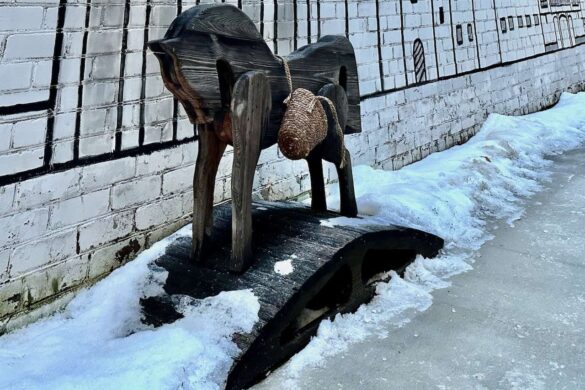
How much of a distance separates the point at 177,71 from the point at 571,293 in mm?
2093

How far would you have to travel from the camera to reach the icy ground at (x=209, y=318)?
1.73m

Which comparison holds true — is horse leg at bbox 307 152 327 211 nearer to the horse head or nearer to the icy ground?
the icy ground

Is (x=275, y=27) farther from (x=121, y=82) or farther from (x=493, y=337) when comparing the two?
(x=493, y=337)

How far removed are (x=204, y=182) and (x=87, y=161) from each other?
0.64 m

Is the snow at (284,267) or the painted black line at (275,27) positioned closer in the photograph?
the snow at (284,267)

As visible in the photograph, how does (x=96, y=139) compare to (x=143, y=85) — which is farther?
(x=143, y=85)

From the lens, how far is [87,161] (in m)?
2.46

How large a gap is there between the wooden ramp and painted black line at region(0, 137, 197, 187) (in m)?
0.48

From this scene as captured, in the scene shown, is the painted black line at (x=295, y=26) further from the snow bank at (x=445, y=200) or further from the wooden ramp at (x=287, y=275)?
the wooden ramp at (x=287, y=275)

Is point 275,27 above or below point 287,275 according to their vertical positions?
above

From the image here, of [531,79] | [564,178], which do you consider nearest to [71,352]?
[564,178]

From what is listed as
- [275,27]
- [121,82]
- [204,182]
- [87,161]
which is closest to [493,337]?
[204,182]

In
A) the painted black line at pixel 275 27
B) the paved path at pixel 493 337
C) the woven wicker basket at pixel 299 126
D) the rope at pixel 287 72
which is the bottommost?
the paved path at pixel 493 337

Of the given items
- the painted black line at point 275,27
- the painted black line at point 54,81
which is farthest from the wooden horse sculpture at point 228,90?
the painted black line at point 275,27
